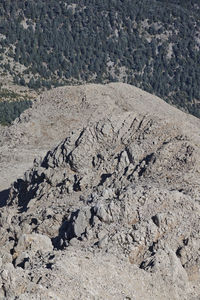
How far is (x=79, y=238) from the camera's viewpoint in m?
19.7

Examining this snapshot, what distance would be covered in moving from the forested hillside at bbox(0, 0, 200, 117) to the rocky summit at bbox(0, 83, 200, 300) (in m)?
55.3

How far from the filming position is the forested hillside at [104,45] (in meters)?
87.3

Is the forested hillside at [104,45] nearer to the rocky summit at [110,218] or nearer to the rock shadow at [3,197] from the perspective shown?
the rock shadow at [3,197]

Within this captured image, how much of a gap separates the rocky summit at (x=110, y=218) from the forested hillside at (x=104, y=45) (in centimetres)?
5529

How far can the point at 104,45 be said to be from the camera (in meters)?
94.9

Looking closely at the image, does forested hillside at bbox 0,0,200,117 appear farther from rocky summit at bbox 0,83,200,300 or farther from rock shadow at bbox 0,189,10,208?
rocky summit at bbox 0,83,200,300

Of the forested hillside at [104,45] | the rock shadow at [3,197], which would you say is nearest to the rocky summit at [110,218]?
the rock shadow at [3,197]

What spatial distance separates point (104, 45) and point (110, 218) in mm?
76577

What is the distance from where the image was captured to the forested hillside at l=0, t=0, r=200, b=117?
286 feet

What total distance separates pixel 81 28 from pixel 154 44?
986cm

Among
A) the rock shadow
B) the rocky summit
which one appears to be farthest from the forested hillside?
the rocky summit

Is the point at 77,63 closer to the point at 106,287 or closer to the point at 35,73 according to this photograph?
Answer: the point at 35,73

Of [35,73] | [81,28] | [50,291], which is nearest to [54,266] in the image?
[50,291]

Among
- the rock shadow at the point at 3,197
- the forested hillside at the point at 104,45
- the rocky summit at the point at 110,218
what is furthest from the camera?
the forested hillside at the point at 104,45
